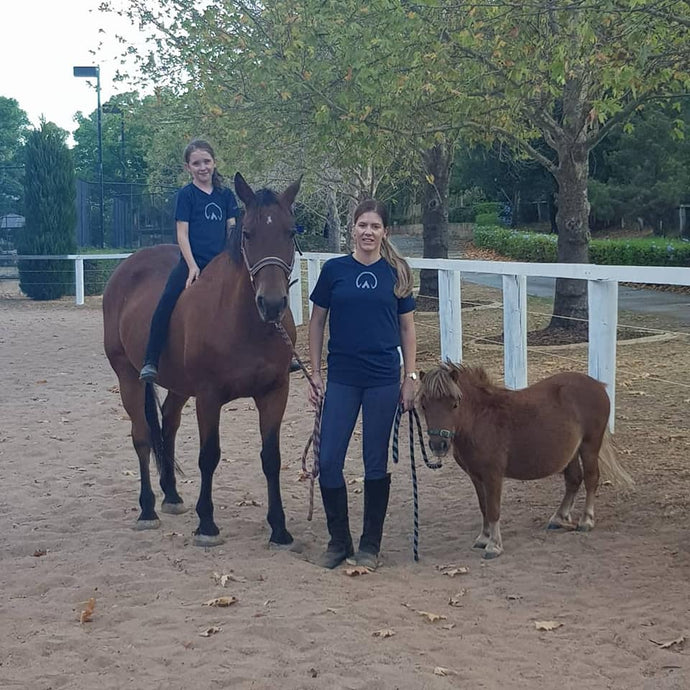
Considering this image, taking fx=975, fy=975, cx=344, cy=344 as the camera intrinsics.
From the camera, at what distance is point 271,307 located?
5.06 meters

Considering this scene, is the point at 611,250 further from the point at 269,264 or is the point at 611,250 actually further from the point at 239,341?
the point at 269,264

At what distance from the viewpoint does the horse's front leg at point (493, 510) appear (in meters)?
5.25

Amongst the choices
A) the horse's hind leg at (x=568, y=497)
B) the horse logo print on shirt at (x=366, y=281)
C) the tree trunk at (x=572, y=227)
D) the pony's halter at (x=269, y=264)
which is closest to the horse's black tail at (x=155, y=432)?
the pony's halter at (x=269, y=264)

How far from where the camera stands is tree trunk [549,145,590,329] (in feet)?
46.4

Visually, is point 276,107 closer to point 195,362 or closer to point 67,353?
point 67,353

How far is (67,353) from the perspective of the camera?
15.1m

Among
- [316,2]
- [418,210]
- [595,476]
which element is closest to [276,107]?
[316,2]

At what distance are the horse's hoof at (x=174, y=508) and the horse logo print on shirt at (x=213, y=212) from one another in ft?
6.46

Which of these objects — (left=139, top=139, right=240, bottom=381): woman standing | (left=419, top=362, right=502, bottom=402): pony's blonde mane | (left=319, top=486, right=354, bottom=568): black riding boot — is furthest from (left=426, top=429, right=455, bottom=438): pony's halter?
(left=139, top=139, right=240, bottom=381): woman standing

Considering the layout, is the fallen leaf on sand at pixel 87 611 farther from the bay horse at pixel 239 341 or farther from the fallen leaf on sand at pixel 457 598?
the fallen leaf on sand at pixel 457 598

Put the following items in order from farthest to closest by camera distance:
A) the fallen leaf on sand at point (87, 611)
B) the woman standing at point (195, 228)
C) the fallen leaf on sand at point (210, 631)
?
the woman standing at point (195, 228), the fallen leaf on sand at point (87, 611), the fallen leaf on sand at point (210, 631)

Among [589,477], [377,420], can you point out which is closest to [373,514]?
[377,420]

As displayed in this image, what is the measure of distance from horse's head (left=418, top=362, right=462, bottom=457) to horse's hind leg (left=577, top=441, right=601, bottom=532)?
0.91 m

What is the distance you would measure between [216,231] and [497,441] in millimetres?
2288
